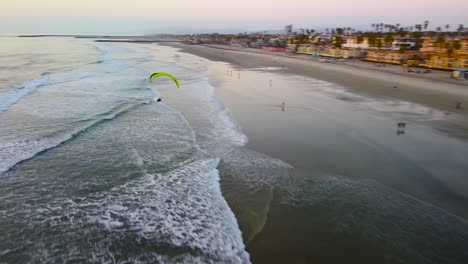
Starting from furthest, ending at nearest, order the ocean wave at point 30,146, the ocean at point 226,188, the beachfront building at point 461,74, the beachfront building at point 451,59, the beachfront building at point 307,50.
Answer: the beachfront building at point 307,50 → the beachfront building at point 451,59 → the beachfront building at point 461,74 → the ocean wave at point 30,146 → the ocean at point 226,188

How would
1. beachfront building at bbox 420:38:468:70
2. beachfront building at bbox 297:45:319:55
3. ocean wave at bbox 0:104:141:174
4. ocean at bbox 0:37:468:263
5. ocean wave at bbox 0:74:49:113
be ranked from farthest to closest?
beachfront building at bbox 297:45:319:55, beachfront building at bbox 420:38:468:70, ocean wave at bbox 0:74:49:113, ocean wave at bbox 0:104:141:174, ocean at bbox 0:37:468:263

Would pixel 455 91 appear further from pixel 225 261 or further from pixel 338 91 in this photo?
pixel 225 261

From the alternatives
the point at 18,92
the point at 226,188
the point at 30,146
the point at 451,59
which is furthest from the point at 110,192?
the point at 451,59

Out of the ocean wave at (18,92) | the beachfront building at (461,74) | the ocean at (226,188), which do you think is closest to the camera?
the ocean at (226,188)

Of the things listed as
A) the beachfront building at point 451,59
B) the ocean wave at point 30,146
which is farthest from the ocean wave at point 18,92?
the beachfront building at point 451,59

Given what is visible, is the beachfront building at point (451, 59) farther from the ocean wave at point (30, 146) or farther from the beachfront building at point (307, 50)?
the ocean wave at point (30, 146)

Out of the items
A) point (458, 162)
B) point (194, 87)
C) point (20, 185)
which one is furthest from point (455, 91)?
point (20, 185)

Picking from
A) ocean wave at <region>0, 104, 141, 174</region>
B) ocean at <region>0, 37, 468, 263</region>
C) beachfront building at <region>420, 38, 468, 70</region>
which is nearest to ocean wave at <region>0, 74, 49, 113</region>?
ocean at <region>0, 37, 468, 263</region>

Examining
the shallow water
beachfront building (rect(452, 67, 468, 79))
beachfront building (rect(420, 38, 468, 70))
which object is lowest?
the shallow water

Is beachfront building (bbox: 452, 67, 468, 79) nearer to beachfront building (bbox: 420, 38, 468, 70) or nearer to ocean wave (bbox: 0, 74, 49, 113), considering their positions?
beachfront building (bbox: 420, 38, 468, 70)
